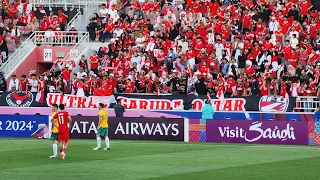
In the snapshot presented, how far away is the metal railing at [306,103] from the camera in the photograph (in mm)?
40884

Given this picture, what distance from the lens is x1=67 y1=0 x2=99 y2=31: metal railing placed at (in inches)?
2100

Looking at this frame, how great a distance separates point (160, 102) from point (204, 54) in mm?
3330

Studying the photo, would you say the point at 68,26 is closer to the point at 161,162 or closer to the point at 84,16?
the point at 84,16

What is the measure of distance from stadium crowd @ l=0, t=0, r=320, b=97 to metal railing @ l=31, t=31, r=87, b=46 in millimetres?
2541

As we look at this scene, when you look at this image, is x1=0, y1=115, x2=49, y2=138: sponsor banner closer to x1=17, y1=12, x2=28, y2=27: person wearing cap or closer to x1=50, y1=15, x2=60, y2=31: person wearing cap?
x1=50, y1=15, x2=60, y2=31: person wearing cap

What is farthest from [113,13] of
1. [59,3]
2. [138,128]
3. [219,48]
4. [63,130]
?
[63,130]

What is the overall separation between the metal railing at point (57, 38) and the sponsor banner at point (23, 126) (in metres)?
11.0

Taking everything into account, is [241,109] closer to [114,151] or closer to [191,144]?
[191,144]

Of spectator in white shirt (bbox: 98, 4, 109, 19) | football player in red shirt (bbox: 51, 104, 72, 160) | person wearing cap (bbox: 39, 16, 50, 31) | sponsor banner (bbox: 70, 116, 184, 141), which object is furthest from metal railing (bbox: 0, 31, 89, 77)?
football player in red shirt (bbox: 51, 104, 72, 160)

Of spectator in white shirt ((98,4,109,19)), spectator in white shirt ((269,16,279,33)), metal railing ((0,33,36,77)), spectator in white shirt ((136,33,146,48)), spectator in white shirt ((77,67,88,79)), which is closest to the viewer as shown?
spectator in white shirt ((269,16,279,33))

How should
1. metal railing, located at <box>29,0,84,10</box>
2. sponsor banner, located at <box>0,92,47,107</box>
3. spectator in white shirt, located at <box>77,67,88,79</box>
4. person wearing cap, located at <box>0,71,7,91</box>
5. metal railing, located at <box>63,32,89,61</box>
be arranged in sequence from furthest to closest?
metal railing, located at <box>29,0,84,10</box> → metal railing, located at <box>63,32,89,61</box> → person wearing cap, located at <box>0,71,7,91</box> → spectator in white shirt, located at <box>77,67,88,79</box> → sponsor banner, located at <box>0,92,47,107</box>

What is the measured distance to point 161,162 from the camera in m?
29.1

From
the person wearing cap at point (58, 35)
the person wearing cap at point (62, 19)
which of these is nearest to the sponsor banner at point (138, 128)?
the person wearing cap at point (58, 35)

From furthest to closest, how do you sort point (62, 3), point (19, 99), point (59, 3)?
point (59, 3), point (62, 3), point (19, 99)
